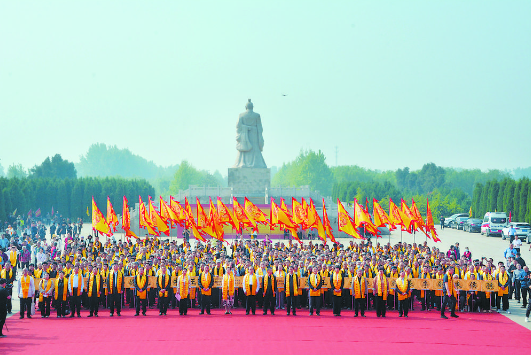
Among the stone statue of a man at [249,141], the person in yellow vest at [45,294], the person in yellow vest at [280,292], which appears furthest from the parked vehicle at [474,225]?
the person in yellow vest at [45,294]

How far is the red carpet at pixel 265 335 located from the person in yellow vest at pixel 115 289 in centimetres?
32

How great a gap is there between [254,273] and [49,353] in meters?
5.68

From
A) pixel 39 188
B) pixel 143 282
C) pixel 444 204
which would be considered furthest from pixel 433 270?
pixel 39 188

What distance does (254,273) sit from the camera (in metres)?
16.0

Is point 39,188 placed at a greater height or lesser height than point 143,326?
greater

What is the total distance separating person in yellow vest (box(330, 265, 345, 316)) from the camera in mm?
15633

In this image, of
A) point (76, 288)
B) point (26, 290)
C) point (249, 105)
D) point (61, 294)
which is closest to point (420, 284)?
point (76, 288)

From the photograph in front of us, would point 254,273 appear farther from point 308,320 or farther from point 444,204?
point 444,204

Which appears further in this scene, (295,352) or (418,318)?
(418,318)

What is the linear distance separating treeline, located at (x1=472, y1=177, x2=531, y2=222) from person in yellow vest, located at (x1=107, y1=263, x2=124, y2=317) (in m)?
38.7

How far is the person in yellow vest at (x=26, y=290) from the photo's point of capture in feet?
49.4

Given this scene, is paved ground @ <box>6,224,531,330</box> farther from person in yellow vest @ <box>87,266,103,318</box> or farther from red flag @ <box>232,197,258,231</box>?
red flag @ <box>232,197,258,231</box>

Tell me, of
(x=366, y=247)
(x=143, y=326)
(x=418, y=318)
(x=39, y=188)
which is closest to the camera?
(x=143, y=326)

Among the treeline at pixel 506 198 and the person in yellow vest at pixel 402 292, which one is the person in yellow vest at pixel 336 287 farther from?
the treeline at pixel 506 198
